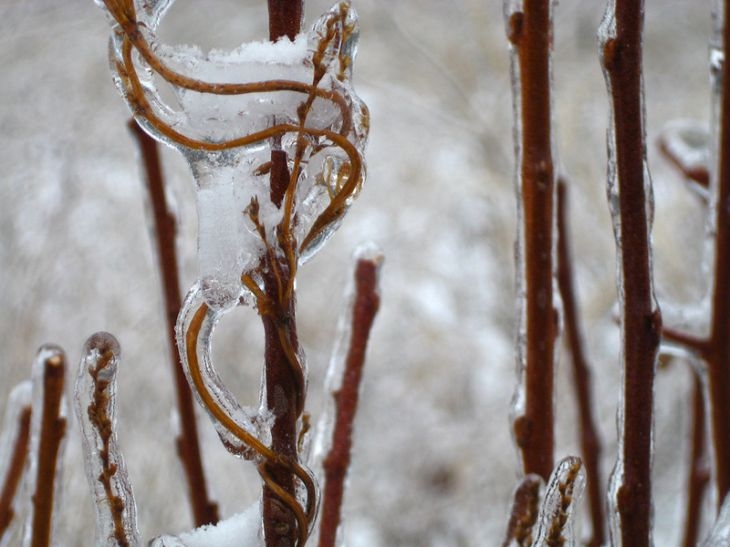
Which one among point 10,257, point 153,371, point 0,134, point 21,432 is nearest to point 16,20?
point 0,134

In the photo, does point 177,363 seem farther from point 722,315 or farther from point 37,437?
point 722,315

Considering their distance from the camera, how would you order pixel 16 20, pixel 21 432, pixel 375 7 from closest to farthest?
pixel 21 432 → pixel 16 20 → pixel 375 7

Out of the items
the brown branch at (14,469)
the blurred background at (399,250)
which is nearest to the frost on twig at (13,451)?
the brown branch at (14,469)

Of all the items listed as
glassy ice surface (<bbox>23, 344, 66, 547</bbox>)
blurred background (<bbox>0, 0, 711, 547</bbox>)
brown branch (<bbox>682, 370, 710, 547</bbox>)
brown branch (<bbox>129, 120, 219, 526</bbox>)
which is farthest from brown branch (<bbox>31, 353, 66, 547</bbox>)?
blurred background (<bbox>0, 0, 711, 547</bbox>)

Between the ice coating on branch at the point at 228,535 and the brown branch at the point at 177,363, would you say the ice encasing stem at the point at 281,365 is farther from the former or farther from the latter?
the brown branch at the point at 177,363

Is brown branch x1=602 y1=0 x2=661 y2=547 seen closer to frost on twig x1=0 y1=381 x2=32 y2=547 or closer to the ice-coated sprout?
the ice-coated sprout

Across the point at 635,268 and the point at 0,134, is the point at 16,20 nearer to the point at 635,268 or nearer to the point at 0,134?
the point at 0,134
